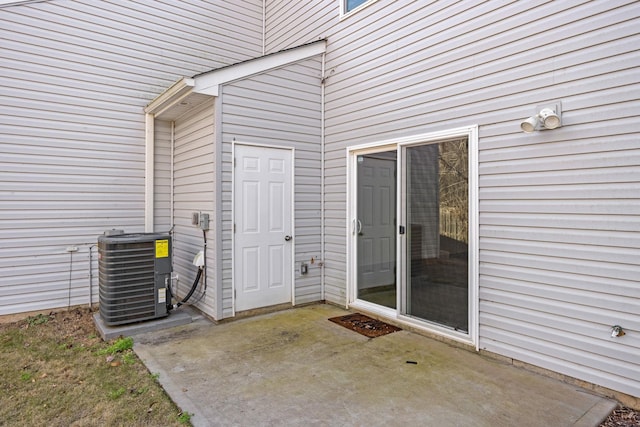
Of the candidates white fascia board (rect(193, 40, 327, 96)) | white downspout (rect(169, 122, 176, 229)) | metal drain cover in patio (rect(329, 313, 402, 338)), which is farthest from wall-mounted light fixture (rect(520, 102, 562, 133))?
white downspout (rect(169, 122, 176, 229))

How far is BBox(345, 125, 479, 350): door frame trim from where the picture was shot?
3.39m

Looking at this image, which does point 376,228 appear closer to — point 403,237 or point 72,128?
point 403,237

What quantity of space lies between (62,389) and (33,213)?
266 centimetres

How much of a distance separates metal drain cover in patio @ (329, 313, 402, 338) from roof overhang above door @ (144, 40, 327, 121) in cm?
310

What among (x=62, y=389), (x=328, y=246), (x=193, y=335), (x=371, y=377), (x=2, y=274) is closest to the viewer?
(x=62, y=389)

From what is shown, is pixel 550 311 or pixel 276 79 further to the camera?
pixel 276 79

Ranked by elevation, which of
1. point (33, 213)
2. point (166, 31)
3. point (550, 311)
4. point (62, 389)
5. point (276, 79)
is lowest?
point (62, 389)

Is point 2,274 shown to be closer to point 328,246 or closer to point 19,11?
point 19,11

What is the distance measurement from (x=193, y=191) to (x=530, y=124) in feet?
12.9

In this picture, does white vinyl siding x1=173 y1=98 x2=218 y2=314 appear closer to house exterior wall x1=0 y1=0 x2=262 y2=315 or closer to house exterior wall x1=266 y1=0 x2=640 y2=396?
house exterior wall x1=0 y1=0 x2=262 y2=315

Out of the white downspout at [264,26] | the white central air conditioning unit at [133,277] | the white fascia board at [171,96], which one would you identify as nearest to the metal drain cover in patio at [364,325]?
the white central air conditioning unit at [133,277]

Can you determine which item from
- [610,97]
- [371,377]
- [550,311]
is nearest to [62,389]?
[371,377]

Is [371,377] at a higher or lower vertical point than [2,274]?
lower

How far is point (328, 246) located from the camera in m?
5.14
